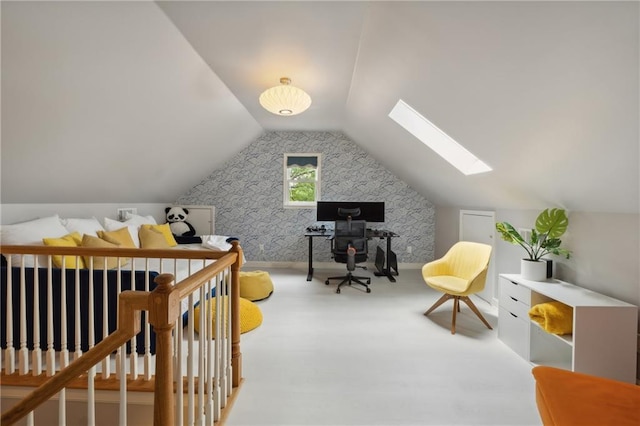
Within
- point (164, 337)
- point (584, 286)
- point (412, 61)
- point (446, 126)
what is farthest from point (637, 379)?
point (164, 337)

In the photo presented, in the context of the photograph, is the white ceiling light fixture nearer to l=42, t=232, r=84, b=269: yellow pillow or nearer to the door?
l=42, t=232, r=84, b=269: yellow pillow

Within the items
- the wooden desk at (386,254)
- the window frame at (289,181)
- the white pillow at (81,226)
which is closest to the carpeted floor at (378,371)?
the wooden desk at (386,254)

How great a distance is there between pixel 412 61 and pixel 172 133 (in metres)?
2.71

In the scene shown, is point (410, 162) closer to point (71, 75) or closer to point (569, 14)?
point (569, 14)

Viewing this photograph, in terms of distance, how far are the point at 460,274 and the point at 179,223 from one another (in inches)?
172

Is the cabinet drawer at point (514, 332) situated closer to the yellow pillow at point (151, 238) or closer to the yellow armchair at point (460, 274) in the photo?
the yellow armchair at point (460, 274)

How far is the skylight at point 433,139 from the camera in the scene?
10.6ft

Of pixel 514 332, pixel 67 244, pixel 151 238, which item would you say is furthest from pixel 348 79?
pixel 151 238

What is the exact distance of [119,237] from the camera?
3.14 metres

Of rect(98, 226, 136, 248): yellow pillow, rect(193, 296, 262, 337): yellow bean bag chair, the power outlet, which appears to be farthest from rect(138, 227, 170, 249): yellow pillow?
rect(193, 296, 262, 337): yellow bean bag chair

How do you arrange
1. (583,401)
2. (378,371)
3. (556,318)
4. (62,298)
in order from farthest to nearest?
(378,371)
(556,318)
(62,298)
(583,401)

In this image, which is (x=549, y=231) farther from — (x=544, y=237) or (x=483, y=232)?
(x=483, y=232)

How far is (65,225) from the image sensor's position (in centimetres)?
288

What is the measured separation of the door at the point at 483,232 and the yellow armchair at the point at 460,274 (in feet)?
1.58
